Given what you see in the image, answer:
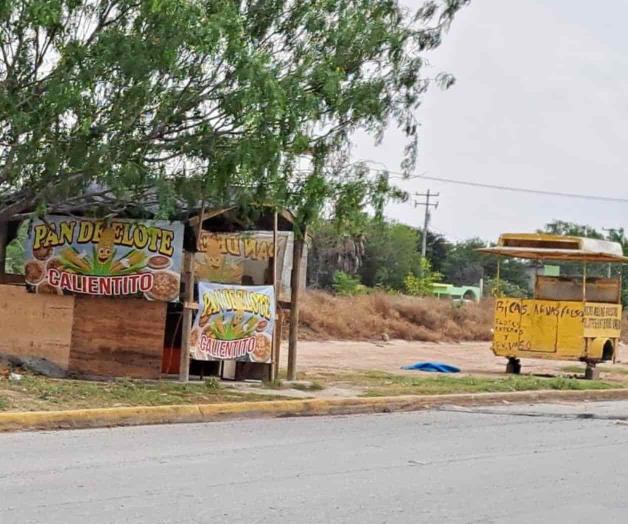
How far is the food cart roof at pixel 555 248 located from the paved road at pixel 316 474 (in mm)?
8199

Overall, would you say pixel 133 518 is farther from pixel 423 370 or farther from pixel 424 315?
pixel 424 315

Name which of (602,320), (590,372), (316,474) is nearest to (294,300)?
(590,372)

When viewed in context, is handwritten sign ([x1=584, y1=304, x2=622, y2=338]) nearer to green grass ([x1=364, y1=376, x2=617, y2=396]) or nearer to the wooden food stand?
green grass ([x1=364, y1=376, x2=617, y2=396])

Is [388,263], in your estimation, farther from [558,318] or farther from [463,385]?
[463,385]

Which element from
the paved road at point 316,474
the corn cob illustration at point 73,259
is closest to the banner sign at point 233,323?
the corn cob illustration at point 73,259

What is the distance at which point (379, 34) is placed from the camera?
13414mm

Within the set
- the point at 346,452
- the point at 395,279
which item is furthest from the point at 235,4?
the point at 395,279

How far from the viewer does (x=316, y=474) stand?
885 cm

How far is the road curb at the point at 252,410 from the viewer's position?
11.3 m

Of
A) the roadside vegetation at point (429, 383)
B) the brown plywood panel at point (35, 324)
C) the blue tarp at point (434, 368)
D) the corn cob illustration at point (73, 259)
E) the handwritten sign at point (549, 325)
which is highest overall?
the corn cob illustration at point (73, 259)

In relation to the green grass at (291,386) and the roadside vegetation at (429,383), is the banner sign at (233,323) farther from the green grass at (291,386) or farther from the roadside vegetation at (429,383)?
the roadside vegetation at (429,383)

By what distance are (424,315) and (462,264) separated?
51754 mm

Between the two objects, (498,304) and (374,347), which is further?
(374,347)

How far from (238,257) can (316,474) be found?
8.08 metres
